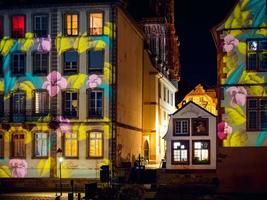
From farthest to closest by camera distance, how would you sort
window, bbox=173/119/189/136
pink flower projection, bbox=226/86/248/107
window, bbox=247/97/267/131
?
window, bbox=173/119/189/136 < pink flower projection, bbox=226/86/248/107 < window, bbox=247/97/267/131

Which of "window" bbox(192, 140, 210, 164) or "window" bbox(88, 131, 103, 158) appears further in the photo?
"window" bbox(88, 131, 103, 158)

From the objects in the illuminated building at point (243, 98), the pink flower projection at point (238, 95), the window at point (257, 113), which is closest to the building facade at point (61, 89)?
the illuminated building at point (243, 98)

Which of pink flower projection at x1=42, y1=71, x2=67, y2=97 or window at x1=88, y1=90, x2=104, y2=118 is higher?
pink flower projection at x1=42, y1=71, x2=67, y2=97

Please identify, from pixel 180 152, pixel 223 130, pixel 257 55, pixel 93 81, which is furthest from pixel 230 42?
pixel 93 81

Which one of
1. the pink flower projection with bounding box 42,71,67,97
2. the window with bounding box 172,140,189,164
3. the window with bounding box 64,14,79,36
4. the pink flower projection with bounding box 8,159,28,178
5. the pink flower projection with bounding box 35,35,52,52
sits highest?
the window with bounding box 64,14,79,36

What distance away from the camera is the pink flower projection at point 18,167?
54.8 m

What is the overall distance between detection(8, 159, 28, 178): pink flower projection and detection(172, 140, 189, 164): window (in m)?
13.0

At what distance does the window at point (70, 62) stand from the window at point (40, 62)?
171cm

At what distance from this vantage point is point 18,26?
55812 millimetres

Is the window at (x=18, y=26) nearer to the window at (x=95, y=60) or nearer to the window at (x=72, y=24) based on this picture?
the window at (x=72, y=24)

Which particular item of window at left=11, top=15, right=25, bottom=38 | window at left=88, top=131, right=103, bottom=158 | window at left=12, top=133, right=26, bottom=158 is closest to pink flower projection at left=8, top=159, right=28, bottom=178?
window at left=12, top=133, right=26, bottom=158

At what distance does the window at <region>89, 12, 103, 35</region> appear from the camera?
54.1m

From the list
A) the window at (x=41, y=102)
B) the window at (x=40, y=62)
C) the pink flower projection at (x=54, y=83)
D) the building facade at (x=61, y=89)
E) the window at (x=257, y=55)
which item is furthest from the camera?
the window at (x=40, y=62)

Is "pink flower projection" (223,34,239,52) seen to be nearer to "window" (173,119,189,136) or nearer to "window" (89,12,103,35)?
"window" (173,119,189,136)
